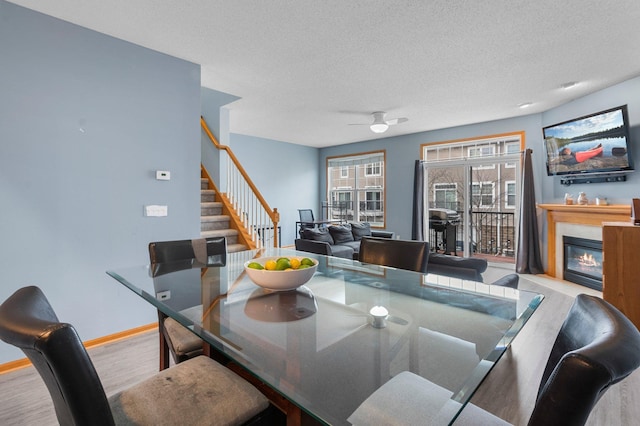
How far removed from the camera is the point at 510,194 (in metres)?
5.62

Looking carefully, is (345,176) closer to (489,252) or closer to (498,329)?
(489,252)

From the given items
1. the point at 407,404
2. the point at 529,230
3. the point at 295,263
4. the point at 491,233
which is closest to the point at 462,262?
the point at 295,263

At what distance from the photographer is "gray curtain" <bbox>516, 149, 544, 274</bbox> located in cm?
512

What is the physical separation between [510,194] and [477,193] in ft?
1.82

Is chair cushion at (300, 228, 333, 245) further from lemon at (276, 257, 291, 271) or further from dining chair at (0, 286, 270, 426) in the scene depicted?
Result: dining chair at (0, 286, 270, 426)

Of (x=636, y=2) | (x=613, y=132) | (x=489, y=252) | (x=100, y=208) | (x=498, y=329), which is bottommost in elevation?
(x=489, y=252)

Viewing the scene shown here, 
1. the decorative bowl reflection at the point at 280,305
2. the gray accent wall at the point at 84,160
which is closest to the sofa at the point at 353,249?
the decorative bowl reflection at the point at 280,305

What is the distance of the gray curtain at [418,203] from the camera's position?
6.43 m

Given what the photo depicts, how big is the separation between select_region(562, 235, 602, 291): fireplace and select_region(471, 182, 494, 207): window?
1428mm

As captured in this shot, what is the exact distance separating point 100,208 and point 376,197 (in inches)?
237

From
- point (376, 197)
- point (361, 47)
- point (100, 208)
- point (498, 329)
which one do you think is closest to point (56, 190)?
point (100, 208)

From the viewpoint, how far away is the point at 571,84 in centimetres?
382

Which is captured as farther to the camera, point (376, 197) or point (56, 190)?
point (376, 197)

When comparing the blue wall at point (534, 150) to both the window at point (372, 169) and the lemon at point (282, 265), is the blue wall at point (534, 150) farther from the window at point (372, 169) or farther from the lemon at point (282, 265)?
the lemon at point (282, 265)
